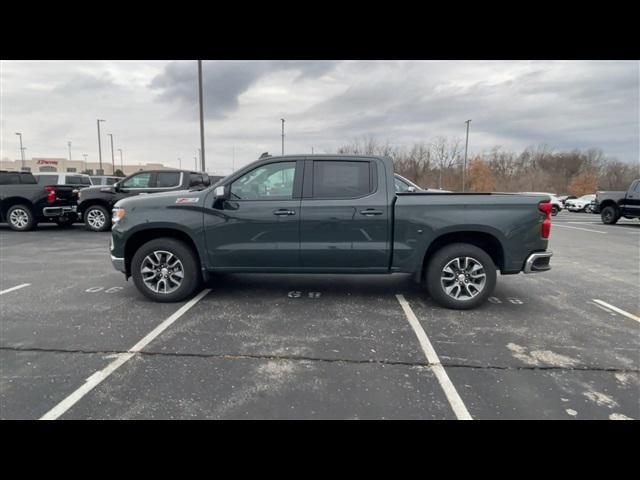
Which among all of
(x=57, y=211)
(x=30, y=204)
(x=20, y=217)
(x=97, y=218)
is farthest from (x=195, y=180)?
(x=20, y=217)

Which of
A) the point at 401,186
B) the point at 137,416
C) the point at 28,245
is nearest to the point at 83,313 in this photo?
the point at 137,416

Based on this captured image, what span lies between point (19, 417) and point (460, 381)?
3242 millimetres

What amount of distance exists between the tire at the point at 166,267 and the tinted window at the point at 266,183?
1026 millimetres

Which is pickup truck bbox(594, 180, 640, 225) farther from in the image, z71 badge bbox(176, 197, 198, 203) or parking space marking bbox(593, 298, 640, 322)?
z71 badge bbox(176, 197, 198, 203)

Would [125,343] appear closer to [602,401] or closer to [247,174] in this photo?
[247,174]

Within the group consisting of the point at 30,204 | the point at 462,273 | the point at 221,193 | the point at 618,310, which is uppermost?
the point at 221,193

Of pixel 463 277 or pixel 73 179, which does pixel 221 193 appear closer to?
pixel 463 277

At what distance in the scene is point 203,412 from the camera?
244 cm

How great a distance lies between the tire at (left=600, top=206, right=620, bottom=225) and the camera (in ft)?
51.8

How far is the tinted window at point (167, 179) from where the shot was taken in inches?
417

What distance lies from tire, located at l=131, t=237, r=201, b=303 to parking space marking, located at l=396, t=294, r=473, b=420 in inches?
112

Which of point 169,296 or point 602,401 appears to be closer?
point 602,401

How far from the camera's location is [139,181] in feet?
35.2

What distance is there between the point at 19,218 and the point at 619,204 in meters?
23.1
